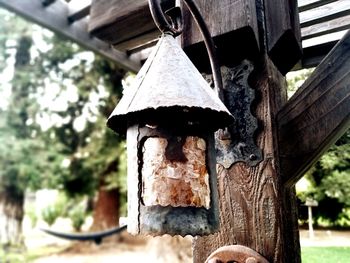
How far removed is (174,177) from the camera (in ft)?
2.20

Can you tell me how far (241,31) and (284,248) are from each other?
546 millimetres

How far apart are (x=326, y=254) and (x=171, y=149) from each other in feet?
2.40

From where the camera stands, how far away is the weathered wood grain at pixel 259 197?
79 cm

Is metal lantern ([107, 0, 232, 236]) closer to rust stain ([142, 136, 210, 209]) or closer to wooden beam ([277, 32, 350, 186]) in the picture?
rust stain ([142, 136, 210, 209])

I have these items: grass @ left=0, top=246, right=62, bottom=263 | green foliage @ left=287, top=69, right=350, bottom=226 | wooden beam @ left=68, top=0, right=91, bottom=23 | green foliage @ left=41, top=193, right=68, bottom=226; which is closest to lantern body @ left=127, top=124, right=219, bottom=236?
green foliage @ left=287, top=69, right=350, bottom=226

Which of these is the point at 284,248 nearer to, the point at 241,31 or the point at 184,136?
the point at 184,136

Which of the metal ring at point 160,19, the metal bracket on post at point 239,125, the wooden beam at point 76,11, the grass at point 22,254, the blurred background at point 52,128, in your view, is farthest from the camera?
the blurred background at point 52,128

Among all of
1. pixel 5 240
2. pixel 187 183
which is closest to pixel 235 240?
pixel 187 183

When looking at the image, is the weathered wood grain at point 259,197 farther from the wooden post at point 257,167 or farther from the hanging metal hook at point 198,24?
the hanging metal hook at point 198,24

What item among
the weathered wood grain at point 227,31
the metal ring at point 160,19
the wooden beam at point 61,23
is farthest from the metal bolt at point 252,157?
the wooden beam at point 61,23

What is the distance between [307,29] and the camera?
1.41m

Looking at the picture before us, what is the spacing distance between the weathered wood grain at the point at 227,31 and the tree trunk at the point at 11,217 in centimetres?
736

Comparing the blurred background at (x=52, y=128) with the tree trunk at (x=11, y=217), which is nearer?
the blurred background at (x=52, y=128)

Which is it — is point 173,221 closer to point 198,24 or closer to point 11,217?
point 198,24
